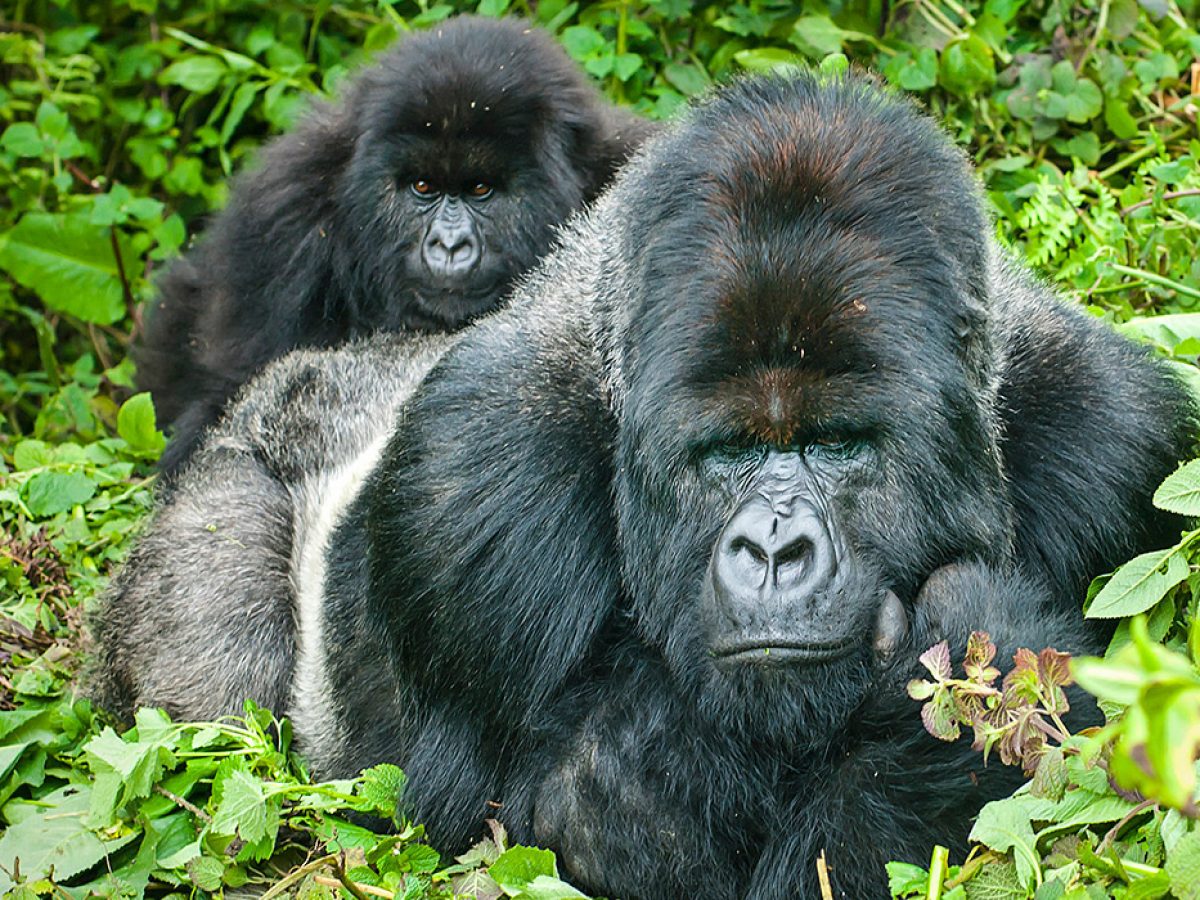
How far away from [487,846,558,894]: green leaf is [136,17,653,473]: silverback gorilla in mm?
2365

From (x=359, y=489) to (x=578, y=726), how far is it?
3.28 ft

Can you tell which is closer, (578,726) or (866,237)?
(866,237)

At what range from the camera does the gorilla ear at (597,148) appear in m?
5.13

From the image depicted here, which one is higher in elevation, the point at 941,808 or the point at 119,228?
the point at 941,808

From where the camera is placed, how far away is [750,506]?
9.20ft

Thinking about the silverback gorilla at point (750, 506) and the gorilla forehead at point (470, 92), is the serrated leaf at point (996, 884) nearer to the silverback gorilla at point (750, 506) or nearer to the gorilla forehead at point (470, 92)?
the silverback gorilla at point (750, 506)

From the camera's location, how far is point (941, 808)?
9.14ft

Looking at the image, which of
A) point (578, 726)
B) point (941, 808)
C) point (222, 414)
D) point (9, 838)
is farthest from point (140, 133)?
point (941, 808)

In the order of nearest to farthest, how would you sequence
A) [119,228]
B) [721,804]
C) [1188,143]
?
[721,804] < [1188,143] < [119,228]

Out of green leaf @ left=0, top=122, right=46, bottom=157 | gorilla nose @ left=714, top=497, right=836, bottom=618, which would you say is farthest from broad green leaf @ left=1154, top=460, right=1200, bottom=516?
green leaf @ left=0, top=122, right=46, bottom=157

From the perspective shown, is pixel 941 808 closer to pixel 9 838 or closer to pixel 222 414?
pixel 9 838

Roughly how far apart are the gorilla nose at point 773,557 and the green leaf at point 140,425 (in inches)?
122

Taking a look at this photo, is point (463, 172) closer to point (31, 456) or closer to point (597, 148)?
point (597, 148)

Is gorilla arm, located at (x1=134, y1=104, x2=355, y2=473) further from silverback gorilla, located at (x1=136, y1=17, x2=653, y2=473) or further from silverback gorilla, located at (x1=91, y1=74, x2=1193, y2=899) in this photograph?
silverback gorilla, located at (x1=91, y1=74, x2=1193, y2=899)
